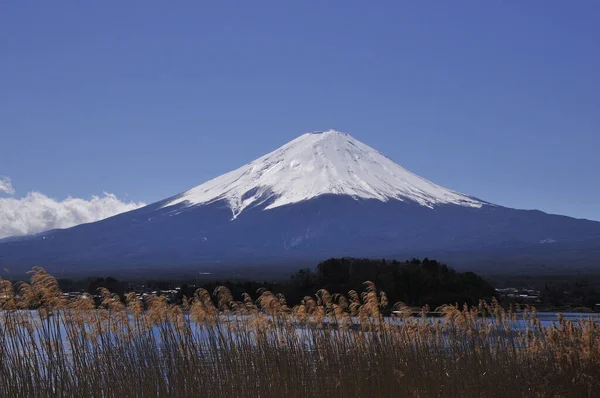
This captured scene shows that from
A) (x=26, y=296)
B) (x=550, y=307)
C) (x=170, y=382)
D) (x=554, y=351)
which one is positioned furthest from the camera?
(x=550, y=307)

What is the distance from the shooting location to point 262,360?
13.6 metres

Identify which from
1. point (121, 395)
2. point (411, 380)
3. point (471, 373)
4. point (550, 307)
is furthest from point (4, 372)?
point (550, 307)

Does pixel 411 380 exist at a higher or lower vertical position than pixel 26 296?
lower

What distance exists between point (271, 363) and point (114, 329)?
2.50 m

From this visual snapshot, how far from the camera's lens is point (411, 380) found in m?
13.4

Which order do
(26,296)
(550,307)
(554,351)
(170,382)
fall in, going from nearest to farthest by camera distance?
(26,296) → (170,382) → (554,351) → (550,307)

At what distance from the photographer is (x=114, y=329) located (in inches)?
525

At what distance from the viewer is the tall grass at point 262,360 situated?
40.3ft

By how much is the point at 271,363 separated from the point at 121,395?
2.39m

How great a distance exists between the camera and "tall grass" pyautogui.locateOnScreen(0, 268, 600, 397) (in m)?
12.3

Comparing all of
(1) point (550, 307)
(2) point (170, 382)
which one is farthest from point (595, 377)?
(1) point (550, 307)

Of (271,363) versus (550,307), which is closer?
(271,363)

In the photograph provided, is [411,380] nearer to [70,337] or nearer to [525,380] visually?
[525,380]

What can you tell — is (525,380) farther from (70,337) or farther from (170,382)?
(70,337)
